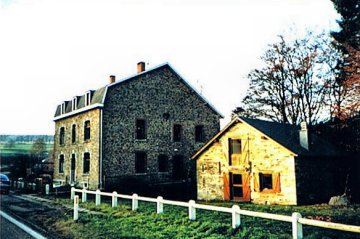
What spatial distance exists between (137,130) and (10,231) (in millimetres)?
17035

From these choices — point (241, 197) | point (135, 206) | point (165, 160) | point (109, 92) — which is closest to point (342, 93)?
point (241, 197)

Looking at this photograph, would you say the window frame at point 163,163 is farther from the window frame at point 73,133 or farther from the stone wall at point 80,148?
the window frame at point 73,133

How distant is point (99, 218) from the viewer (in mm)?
12727

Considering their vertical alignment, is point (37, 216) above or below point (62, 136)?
below

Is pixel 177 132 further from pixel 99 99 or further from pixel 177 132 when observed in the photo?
pixel 99 99

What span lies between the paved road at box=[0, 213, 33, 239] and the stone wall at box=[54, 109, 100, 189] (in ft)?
42.3

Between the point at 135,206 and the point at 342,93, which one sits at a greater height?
the point at 342,93

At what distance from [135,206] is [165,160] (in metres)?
14.3

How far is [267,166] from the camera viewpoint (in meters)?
19.8

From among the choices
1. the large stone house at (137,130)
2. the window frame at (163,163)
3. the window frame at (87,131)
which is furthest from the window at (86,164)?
the window frame at (163,163)

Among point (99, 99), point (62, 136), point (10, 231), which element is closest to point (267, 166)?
point (99, 99)

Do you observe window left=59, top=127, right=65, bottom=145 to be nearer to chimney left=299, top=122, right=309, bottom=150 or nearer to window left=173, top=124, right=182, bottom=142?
window left=173, top=124, right=182, bottom=142

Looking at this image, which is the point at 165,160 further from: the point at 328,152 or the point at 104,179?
the point at 328,152

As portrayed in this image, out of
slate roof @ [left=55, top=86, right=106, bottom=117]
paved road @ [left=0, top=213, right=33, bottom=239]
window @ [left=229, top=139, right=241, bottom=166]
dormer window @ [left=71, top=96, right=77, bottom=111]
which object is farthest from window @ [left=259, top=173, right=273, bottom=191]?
dormer window @ [left=71, top=96, right=77, bottom=111]
